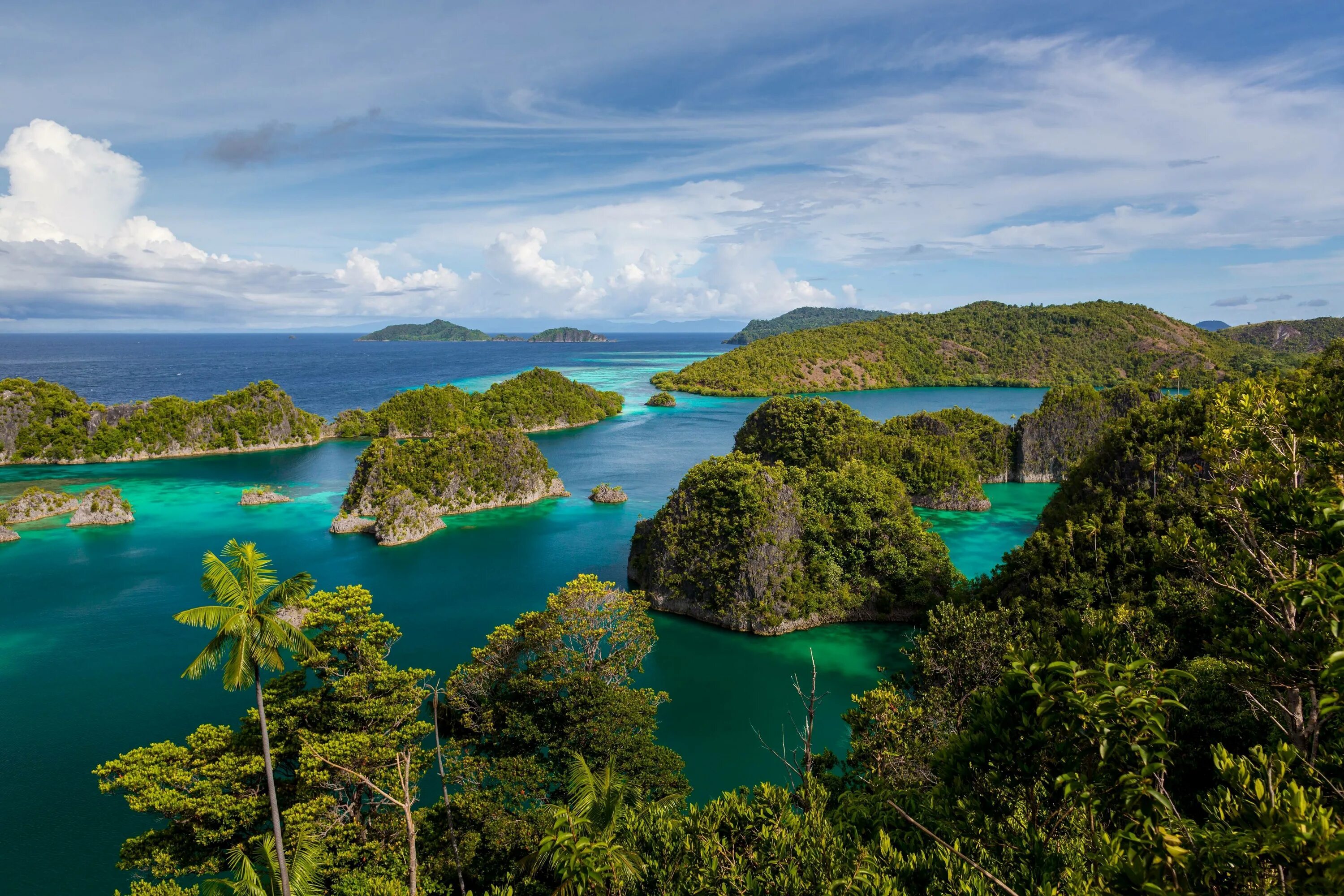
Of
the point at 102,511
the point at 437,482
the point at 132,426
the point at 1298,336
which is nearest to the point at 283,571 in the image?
the point at 437,482

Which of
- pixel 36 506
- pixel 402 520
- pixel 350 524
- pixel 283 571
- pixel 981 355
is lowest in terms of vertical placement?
pixel 283 571

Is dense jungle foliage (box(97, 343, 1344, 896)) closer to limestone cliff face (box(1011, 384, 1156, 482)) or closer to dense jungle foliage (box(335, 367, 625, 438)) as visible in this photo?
limestone cliff face (box(1011, 384, 1156, 482))

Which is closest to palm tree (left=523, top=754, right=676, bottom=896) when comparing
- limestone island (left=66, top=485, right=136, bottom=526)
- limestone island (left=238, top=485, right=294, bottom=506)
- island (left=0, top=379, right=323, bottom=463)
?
limestone island (left=238, top=485, right=294, bottom=506)

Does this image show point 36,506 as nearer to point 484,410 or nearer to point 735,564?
point 484,410

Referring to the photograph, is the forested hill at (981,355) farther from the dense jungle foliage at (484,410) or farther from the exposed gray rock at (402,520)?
the exposed gray rock at (402,520)

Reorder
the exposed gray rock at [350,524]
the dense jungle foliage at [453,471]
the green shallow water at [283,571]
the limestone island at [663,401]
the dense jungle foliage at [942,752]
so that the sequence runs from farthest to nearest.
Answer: the limestone island at [663,401], the dense jungle foliage at [453,471], the exposed gray rock at [350,524], the green shallow water at [283,571], the dense jungle foliage at [942,752]

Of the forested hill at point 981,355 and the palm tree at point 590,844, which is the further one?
the forested hill at point 981,355

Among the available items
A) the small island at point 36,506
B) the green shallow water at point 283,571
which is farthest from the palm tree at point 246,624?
the small island at point 36,506
